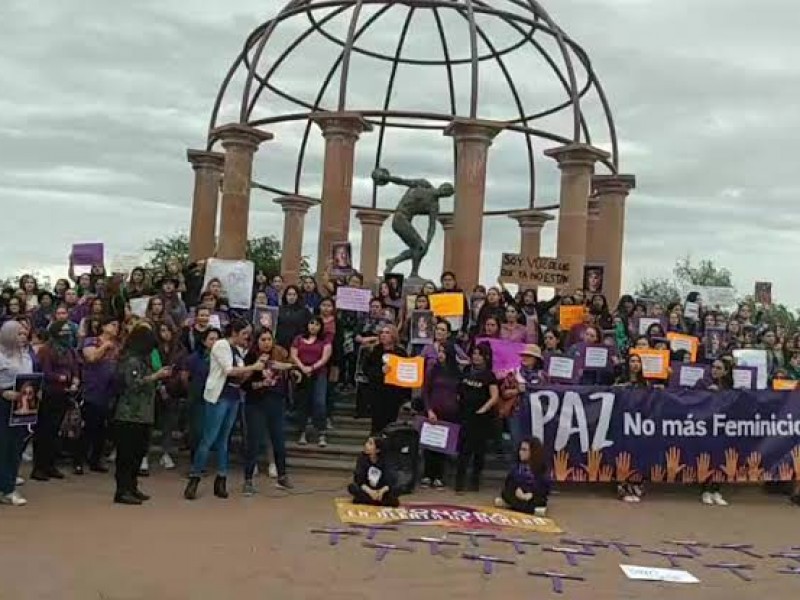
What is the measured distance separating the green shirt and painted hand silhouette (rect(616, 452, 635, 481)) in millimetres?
4958

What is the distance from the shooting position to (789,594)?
6.93 m

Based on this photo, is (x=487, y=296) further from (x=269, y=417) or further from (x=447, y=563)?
(x=447, y=563)

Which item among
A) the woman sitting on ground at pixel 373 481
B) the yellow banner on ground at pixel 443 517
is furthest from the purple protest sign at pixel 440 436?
the woman sitting on ground at pixel 373 481

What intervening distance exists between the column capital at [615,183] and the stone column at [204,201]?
22.5 feet

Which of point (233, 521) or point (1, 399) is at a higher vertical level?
point (1, 399)

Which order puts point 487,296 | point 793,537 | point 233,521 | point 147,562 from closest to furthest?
point 147,562, point 233,521, point 793,537, point 487,296

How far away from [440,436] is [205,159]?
996 centimetres

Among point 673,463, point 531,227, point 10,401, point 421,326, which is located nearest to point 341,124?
point 421,326

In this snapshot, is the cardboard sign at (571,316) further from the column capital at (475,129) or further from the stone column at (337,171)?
the stone column at (337,171)

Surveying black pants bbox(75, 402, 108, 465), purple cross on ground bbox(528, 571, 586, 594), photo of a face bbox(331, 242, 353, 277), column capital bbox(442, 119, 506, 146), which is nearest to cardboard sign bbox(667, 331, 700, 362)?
column capital bbox(442, 119, 506, 146)

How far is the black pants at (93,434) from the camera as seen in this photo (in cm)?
1023

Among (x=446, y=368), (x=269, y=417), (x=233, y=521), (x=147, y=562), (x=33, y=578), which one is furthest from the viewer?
(x=446, y=368)

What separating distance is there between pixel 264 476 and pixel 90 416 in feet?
6.18

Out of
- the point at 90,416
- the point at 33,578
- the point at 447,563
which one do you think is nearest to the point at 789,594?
the point at 447,563
